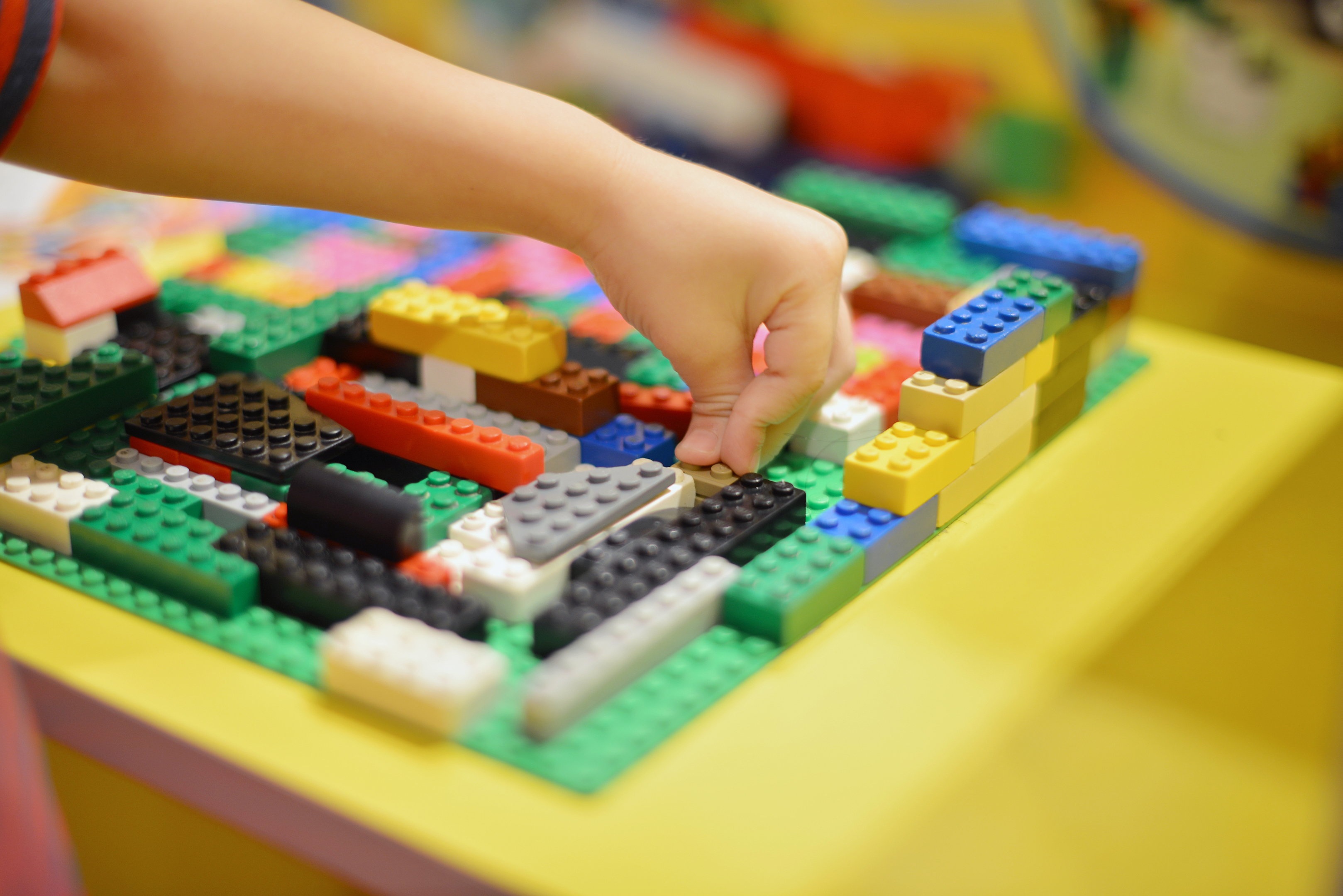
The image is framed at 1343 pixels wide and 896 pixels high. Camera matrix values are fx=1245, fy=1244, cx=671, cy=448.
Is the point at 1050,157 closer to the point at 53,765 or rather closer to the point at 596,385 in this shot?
the point at 596,385

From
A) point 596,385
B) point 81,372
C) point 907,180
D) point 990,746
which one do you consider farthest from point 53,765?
point 907,180

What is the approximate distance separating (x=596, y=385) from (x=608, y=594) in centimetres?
25

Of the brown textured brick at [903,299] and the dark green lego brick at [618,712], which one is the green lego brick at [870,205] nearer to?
the brown textured brick at [903,299]

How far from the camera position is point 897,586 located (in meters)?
0.77

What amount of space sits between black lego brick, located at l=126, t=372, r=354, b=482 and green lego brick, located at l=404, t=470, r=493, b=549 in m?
0.07

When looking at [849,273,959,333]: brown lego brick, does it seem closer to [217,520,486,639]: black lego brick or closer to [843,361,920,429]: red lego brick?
[843,361,920,429]: red lego brick

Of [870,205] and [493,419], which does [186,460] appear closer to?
Answer: [493,419]

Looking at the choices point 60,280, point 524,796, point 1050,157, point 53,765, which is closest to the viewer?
point 524,796

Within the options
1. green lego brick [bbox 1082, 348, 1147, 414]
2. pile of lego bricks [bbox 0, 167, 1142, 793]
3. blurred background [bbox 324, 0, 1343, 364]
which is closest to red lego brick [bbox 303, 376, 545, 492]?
pile of lego bricks [bbox 0, 167, 1142, 793]

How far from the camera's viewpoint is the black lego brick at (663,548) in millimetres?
662

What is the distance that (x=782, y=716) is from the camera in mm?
646

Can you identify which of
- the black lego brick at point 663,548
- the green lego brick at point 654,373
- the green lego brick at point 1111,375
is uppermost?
the black lego brick at point 663,548

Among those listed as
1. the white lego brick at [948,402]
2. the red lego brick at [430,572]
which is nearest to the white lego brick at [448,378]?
the red lego brick at [430,572]

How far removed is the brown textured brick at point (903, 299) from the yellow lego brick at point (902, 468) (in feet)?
0.88
